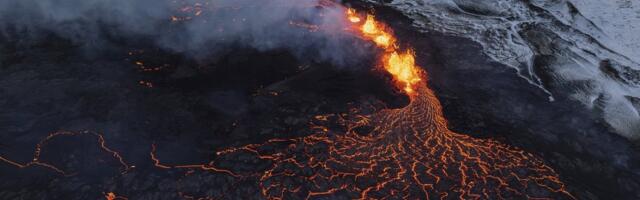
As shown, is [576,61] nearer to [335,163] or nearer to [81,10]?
[335,163]

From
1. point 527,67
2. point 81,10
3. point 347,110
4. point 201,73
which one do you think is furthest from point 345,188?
point 81,10

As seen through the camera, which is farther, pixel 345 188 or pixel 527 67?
pixel 527 67

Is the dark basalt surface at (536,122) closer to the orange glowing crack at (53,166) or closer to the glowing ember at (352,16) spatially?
the glowing ember at (352,16)

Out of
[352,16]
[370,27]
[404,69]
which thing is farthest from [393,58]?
[352,16]

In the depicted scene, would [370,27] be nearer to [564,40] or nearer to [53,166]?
[564,40]

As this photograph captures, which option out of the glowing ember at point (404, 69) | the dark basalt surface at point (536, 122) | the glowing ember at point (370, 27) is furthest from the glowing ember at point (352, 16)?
the dark basalt surface at point (536, 122)

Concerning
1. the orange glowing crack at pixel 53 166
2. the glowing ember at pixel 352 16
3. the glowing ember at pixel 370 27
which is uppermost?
the glowing ember at pixel 352 16

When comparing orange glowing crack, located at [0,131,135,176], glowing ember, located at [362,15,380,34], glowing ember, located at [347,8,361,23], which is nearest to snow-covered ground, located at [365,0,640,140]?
glowing ember, located at [362,15,380,34]
